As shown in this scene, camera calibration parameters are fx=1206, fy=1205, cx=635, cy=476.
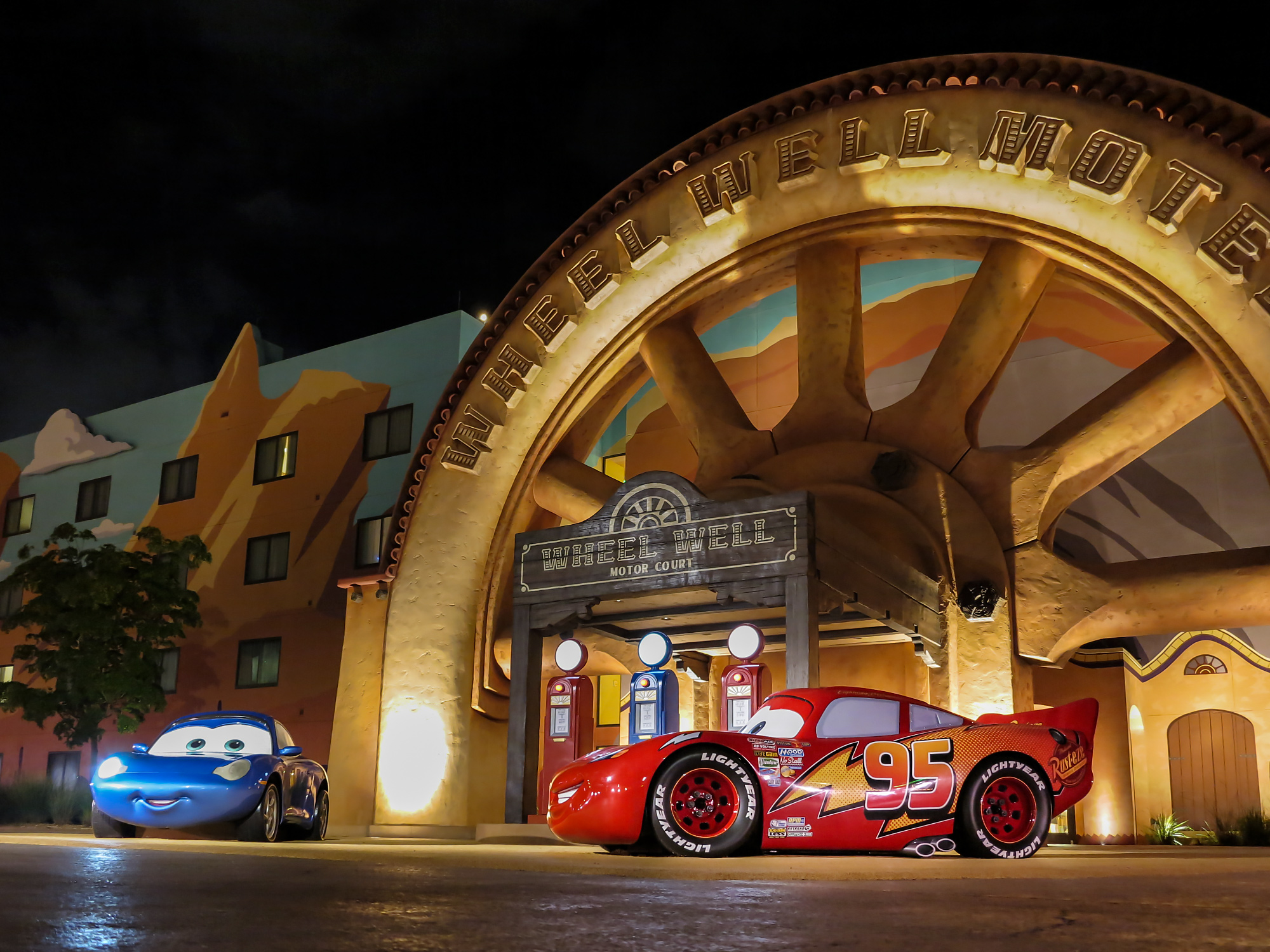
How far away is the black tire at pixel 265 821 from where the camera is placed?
1286 centimetres

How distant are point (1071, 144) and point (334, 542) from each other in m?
18.9

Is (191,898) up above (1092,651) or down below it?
below

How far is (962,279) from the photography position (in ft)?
70.9

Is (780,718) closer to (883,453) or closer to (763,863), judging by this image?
(763,863)

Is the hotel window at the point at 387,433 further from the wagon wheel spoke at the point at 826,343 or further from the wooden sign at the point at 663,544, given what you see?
the wooden sign at the point at 663,544

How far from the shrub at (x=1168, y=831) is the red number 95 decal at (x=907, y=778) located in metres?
10.4

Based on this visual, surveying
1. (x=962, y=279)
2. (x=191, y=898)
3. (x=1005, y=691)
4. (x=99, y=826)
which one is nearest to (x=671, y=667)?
(x=1005, y=691)

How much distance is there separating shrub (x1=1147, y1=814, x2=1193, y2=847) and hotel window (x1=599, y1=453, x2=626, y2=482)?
12.0m

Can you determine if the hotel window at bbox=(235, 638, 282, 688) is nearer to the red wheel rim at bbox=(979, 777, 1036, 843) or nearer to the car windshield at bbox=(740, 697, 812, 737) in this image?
the car windshield at bbox=(740, 697, 812, 737)

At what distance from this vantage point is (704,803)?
9.52 meters

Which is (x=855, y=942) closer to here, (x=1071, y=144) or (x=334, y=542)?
(x=1071, y=144)

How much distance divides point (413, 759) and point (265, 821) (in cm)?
638

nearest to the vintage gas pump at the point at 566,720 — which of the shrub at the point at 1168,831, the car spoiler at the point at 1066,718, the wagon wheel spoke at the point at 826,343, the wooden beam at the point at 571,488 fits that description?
the wooden beam at the point at 571,488

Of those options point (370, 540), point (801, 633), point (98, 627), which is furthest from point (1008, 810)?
point (98, 627)
